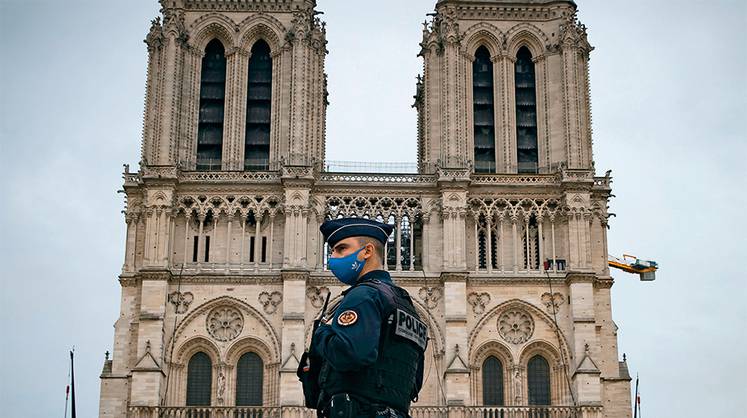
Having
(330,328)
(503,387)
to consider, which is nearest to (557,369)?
(503,387)

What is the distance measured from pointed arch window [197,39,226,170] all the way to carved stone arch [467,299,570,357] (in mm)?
11429

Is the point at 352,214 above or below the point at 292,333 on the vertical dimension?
above

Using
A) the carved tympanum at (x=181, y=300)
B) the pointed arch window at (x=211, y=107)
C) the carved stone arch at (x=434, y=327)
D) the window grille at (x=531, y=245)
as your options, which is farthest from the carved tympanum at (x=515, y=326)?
the pointed arch window at (x=211, y=107)

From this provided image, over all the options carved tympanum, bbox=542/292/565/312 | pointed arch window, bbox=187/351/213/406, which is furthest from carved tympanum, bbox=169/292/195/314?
carved tympanum, bbox=542/292/565/312

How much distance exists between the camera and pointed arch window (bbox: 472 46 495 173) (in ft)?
149

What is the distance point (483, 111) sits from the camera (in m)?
45.9

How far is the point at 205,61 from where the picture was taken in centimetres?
4612

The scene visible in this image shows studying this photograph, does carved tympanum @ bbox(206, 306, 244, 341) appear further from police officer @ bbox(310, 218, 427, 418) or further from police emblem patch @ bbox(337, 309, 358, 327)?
police emblem patch @ bbox(337, 309, 358, 327)

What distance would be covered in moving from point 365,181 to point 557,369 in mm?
9790

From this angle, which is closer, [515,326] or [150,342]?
[150,342]

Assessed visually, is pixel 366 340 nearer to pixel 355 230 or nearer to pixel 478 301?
pixel 355 230

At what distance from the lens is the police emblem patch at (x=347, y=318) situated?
876 centimetres

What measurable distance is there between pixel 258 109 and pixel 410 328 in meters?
37.0

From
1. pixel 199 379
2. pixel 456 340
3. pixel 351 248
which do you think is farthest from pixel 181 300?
pixel 351 248
